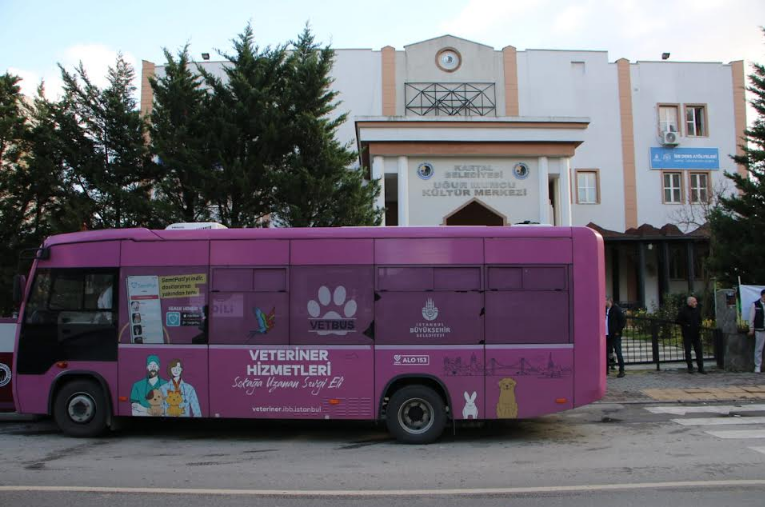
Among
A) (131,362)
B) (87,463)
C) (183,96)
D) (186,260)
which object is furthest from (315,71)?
(87,463)

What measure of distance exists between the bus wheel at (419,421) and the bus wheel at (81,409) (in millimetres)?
4272

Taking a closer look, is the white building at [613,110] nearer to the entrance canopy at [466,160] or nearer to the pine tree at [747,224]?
the entrance canopy at [466,160]

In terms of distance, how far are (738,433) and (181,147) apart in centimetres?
1312

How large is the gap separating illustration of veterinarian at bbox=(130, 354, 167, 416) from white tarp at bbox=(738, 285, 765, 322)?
13.7 metres

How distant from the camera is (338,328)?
8586 mm

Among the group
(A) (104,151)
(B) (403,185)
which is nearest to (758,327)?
(B) (403,185)

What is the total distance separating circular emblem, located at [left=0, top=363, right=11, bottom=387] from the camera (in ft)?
32.2

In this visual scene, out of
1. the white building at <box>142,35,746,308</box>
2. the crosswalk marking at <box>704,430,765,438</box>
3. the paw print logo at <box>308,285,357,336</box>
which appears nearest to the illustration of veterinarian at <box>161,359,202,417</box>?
the paw print logo at <box>308,285,357,336</box>

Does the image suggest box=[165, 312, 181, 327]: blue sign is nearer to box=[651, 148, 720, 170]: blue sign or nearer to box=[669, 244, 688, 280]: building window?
box=[669, 244, 688, 280]: building window

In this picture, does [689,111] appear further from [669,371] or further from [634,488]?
[634,488]

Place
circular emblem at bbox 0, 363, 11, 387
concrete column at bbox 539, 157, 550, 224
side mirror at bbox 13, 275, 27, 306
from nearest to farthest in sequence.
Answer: side mirror at bbox 13, 275, 27, 306 < circular emblem at bbox 0, 363, 11, 387 < concrete column at bbox 539, 157, 550, 224

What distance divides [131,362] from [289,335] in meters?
2.39

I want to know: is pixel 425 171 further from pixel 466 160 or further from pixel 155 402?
pixel 155 402

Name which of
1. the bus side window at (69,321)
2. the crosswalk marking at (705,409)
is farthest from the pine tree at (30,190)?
the crosswalk marking at (705,409)
